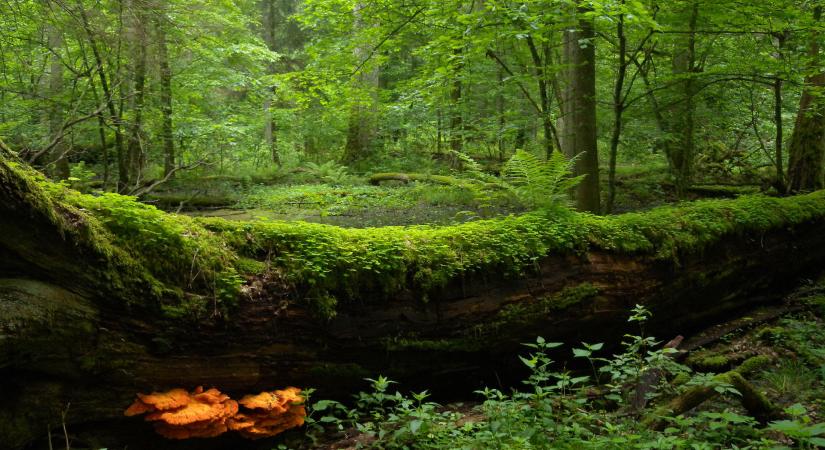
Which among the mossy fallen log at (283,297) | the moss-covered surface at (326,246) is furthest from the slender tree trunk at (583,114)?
the moss-covered surface at (326,246)

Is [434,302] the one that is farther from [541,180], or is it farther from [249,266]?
[541,180]

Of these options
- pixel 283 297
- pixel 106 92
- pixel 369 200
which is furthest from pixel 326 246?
pixel 369 200

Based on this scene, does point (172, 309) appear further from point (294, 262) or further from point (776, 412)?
point (776, 412)

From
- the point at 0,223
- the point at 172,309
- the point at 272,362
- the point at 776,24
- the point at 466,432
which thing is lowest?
the point at 466,432

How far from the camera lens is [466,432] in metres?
3.55

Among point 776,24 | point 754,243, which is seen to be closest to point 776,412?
point 754,243

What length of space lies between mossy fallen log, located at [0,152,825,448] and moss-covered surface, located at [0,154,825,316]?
14 mm

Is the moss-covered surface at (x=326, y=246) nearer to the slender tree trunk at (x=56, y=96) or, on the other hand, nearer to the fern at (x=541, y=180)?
the fern at (x=541, y=180)

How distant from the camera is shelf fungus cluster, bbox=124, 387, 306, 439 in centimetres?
312

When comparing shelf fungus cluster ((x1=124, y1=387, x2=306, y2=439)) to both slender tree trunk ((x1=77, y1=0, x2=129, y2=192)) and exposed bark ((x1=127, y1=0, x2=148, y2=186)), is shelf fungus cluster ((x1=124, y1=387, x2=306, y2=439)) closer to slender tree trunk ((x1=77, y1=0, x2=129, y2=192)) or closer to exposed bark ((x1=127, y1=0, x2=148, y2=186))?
slender tree trunk ((x1=77, y1=0, x2=129, y2=192))

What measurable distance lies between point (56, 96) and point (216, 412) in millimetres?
→ 8762

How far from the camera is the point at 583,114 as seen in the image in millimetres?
7684

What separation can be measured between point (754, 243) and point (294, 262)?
625cm

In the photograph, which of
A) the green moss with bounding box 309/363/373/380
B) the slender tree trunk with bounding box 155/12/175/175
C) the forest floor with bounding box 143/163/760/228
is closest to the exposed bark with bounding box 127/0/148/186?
the slender tree trunk with bounding box 155/12/175/175
